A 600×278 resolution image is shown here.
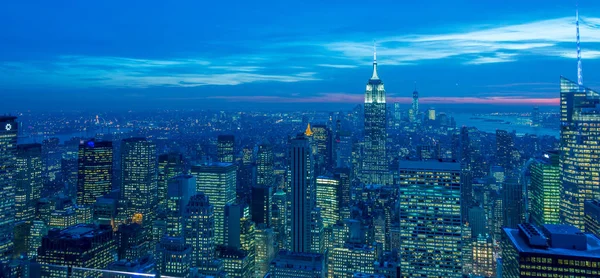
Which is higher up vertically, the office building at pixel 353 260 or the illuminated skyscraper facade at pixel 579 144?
the illuminated skyscraper facade at pixel 579 144

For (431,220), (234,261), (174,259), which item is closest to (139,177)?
(234,261)

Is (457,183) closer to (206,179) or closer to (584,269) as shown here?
(584,269)

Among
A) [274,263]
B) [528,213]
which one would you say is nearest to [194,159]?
[274,263]

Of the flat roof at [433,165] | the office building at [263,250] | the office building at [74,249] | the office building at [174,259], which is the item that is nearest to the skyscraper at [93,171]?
the office building at [74,249]

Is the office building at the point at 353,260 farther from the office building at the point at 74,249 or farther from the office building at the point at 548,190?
the office building at the point at 74,249

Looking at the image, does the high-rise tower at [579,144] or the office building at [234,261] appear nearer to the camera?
the high-rise tower at [579,144]

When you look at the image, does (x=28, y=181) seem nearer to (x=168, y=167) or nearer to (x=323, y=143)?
(x=168, y=167)

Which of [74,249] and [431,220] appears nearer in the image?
[431,220]
